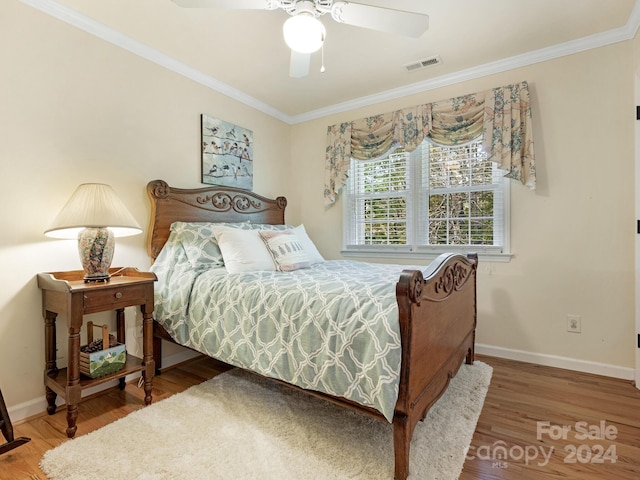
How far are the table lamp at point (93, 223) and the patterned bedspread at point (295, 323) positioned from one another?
0.49 m

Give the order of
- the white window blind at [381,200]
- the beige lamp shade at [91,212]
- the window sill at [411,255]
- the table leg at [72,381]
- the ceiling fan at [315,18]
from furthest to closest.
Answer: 1. the white window blind at [381,200]
2. the window sill at [411,255]
3. the beige lamp shade at [91,212]
4. the table leg at [72,381]
5. the ceiling fan at [315,18]

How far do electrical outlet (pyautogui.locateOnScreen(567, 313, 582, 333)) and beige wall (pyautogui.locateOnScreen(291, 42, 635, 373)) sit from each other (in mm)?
28

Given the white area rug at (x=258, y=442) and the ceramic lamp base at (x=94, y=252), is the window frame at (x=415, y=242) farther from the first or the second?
the ceramic lamp base at (x=94, y=252)

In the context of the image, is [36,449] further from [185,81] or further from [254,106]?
[254,106]

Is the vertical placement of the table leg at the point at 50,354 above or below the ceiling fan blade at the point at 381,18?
below

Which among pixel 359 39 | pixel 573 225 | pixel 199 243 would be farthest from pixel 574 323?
pixel 199 243

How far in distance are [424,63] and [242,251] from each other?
85.3 inches

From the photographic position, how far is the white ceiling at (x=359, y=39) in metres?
2.09

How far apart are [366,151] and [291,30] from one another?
76.8 inches

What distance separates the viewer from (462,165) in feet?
9.82

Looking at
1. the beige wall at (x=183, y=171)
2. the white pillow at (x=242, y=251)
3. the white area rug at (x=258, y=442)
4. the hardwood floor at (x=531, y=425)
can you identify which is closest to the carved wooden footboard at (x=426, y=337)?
the white area rug at (x=258, y=442)

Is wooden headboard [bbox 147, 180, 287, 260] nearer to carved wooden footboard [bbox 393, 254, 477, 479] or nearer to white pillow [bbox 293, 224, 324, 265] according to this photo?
white pillow [bbox 293, 224, 324, 265]

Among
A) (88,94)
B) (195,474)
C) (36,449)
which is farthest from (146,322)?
(88,94)

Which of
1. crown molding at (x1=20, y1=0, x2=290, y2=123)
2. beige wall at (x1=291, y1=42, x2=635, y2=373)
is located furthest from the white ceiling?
beige wall at (x1=291, y1=42, x2=635, y2=373)
